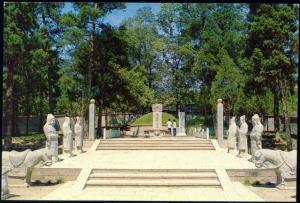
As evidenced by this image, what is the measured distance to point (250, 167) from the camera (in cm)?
1425

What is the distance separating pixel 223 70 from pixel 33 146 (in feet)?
46.7

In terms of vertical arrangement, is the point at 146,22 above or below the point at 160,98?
above

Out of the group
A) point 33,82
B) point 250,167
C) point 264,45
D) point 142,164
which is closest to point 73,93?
point 33,82

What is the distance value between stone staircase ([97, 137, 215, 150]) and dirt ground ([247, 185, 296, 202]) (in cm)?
869

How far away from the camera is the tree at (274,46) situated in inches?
945

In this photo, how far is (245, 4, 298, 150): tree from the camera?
24.0 m

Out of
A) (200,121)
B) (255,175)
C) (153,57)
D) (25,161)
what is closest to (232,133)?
(255,175)

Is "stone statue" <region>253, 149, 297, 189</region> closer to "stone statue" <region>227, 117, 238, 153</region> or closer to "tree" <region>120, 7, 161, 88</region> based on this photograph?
"stone statue" <region>227, 117, 238, 153</region>

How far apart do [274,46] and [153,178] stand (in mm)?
13791

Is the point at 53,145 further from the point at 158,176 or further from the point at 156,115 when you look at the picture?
the point at 156,115

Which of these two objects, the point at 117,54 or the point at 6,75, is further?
the point at 117,54

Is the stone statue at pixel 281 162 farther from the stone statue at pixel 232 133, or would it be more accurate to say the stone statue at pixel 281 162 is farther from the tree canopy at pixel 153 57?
the tree canopy at pixel 153 57

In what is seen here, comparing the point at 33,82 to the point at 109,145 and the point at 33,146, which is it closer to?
the point at 33,146

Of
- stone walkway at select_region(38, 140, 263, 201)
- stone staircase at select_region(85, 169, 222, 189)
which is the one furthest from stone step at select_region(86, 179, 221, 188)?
stone walkway at select_region(38, 140, 263, 201)
